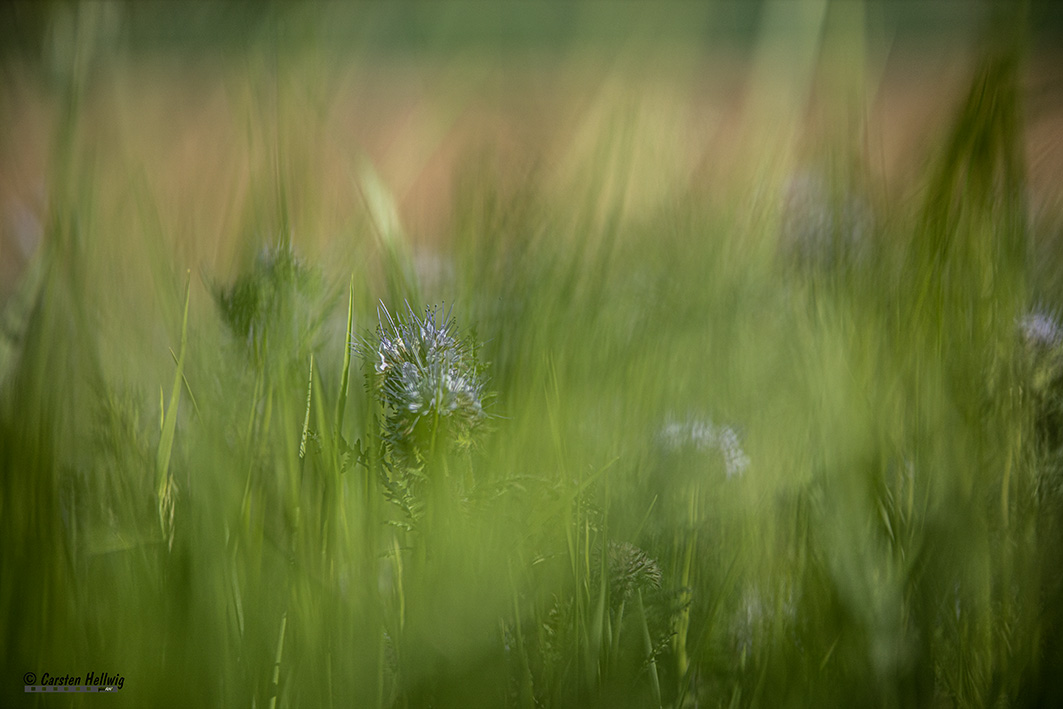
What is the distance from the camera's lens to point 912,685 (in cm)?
27

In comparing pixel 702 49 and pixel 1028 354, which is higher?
pixel 702 49

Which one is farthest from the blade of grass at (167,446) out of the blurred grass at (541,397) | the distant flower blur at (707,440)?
the distant flower blur at (707,440)

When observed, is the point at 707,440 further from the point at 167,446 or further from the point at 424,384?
the point at 167,446

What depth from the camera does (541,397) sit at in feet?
0.97

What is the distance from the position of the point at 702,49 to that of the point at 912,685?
30 cm

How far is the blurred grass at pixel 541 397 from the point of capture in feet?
0.82

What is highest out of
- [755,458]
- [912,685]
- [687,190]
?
[687,190]

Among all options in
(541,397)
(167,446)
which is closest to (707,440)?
(541,397)

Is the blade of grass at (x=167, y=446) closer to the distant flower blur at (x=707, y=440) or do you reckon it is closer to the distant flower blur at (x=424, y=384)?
the distant flower blur at (x=424, y=384)

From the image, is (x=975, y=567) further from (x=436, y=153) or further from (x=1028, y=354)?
(x=436, y=153)

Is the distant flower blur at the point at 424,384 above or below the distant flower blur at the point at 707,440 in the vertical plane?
above

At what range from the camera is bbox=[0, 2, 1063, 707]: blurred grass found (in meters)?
0.25

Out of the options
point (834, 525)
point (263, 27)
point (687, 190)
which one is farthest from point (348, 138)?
point (834, 525)

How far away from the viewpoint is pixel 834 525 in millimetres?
289
